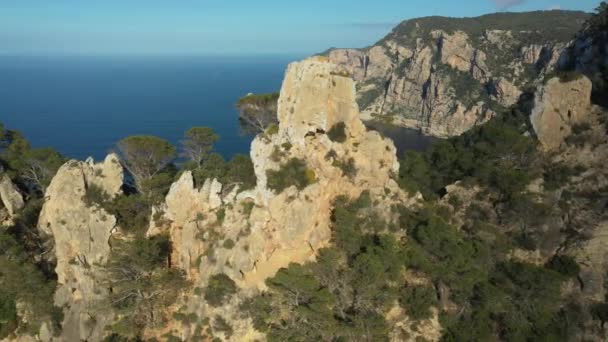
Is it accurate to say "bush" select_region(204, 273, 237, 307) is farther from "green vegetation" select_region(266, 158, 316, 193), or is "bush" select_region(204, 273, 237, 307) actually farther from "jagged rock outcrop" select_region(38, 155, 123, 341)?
"jagged rock outcrop" select_region(38, 155, 123, 341)

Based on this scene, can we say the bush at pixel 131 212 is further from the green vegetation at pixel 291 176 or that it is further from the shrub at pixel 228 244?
the green vegetation at pixel 291 176

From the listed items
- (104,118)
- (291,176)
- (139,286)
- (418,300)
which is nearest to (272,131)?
(291,176)

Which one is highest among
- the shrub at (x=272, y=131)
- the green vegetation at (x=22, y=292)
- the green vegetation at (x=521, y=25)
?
the green vegetation at (x=521, y=25)

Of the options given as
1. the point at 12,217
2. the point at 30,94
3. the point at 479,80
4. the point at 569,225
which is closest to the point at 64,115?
the point at 30,94

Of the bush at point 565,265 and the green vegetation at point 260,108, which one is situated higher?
the green vegetation at point 260,108

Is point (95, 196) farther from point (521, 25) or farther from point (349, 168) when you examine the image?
point (521, 25)

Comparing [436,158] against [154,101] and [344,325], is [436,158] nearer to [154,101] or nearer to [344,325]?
[344,325]

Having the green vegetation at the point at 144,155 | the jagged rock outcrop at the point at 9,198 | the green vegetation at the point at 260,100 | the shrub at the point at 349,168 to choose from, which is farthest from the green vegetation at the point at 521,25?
the jagged rock outcrop at the point at 9,198
